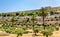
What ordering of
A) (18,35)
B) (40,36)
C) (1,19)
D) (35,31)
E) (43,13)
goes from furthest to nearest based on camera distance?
1. (1,19)
2. (43,13)
3. (35,31)
4. (40,36)
5. (18,35)

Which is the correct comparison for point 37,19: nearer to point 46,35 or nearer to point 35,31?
point 35,31

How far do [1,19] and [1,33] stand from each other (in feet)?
214

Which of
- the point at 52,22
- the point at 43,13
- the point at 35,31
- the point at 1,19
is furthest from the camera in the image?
the point at 1,19

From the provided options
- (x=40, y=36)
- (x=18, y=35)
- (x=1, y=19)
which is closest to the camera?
(x=18, y=35)

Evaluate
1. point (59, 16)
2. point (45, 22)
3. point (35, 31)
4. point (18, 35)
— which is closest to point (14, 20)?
point (45, 22)

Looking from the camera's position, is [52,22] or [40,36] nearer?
[40,36]

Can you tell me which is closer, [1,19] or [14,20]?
[14,20]

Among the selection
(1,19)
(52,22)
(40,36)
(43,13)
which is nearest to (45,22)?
(52,22)

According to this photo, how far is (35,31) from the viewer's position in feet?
286

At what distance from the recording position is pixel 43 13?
116 meters

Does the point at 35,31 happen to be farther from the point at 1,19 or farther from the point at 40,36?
the point at 1,19

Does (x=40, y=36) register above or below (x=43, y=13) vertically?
below

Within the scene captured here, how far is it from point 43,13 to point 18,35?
43930mm

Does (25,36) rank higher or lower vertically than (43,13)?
lower
